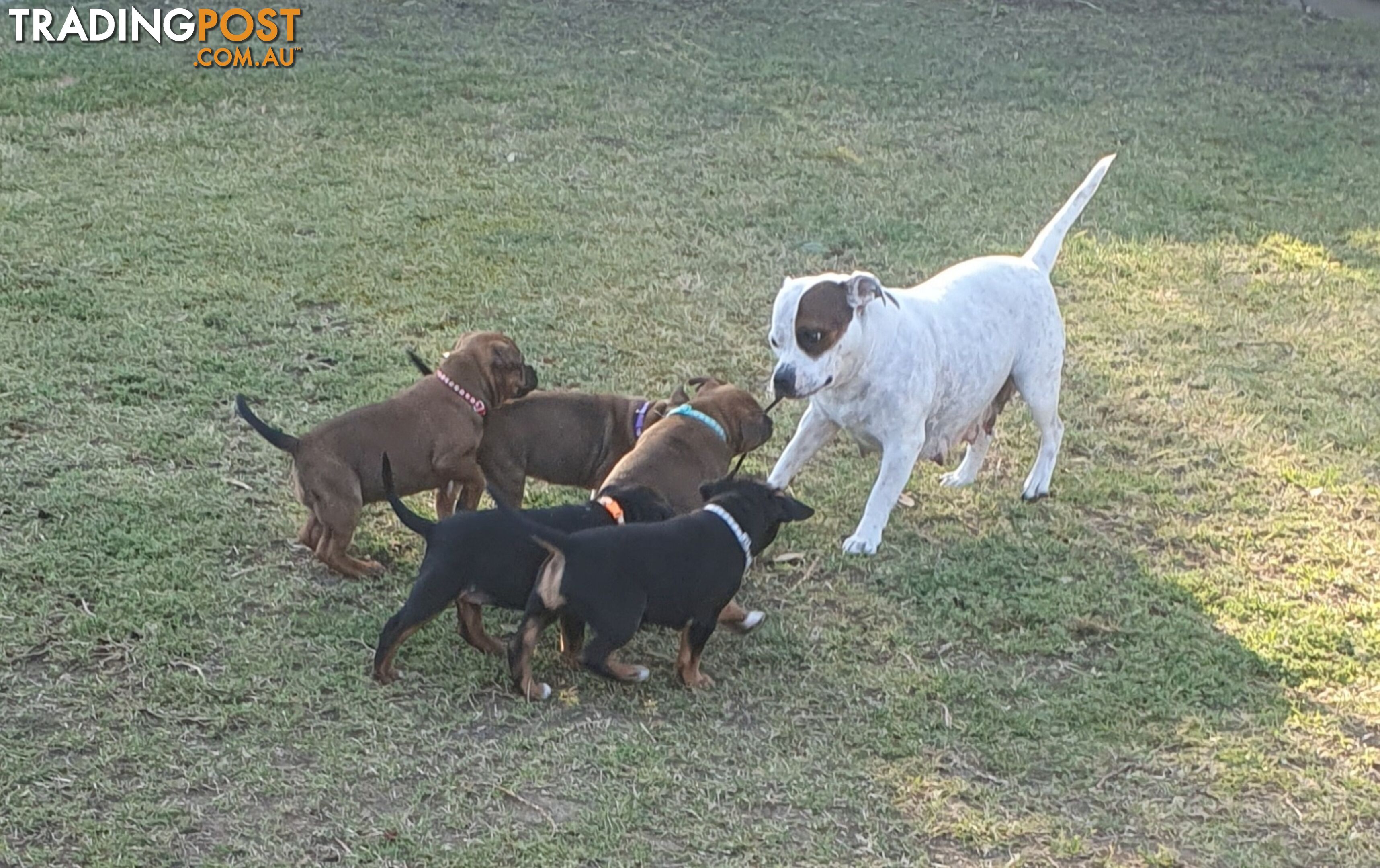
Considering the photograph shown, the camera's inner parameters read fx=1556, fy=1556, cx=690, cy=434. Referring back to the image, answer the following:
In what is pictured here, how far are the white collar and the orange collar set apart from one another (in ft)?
1.00

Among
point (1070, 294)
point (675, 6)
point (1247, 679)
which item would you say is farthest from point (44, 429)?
point (675, 6)

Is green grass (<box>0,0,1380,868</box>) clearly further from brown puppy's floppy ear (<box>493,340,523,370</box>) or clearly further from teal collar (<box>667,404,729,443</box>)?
brown puppy's floppy ear (<box>493,340,523,370</box>)

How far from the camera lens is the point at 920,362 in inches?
205

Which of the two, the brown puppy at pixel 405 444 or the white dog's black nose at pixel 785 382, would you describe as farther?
the white dog's black nose at pixel 785 382

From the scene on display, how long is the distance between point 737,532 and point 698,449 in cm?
66

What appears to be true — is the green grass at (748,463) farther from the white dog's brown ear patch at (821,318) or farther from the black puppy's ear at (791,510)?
the white dog's brown ear patch at (821,318)

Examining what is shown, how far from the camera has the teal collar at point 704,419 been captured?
16.3 ft

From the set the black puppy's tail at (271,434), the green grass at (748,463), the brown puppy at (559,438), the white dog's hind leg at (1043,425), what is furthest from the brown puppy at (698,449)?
the white dog's hind leg at (1043,425)

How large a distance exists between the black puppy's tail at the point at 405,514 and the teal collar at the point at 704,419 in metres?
1.01

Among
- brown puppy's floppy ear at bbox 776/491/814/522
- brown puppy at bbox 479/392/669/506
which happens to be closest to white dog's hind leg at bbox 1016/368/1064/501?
brown puppy at bbox 479/392/669/506

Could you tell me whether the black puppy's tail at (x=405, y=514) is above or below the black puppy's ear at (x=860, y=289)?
below

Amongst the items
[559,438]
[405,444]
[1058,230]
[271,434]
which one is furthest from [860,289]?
[271,434]

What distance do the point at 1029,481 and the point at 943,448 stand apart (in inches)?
18.8

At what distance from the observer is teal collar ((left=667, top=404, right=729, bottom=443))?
496 cm
